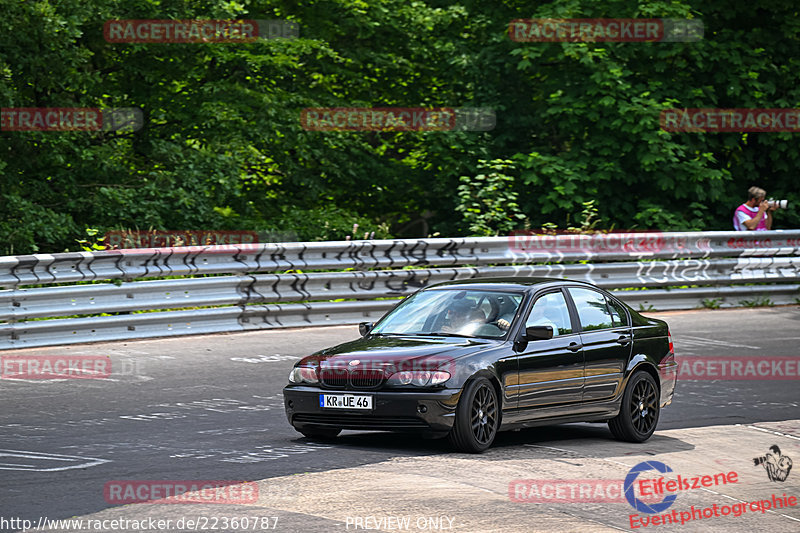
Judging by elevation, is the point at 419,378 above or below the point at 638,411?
above

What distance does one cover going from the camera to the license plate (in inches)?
374

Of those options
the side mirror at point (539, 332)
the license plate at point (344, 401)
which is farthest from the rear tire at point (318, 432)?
the side mirror at point (539, 332)

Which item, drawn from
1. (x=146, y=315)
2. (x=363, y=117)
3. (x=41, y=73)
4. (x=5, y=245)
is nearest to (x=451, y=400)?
(x=146, y=315)

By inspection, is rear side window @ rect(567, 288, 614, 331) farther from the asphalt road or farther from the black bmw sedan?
the asphalt road

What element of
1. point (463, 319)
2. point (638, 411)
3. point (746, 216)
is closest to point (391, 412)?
point (463, 319)

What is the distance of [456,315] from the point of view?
10539 mm

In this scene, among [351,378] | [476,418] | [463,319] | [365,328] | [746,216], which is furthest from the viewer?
[746,216]

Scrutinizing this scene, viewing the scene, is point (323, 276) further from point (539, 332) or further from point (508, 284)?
point (539, 332)

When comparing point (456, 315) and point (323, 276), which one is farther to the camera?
point (323, 276)

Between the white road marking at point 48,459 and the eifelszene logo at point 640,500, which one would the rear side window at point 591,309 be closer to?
the eifelszene logo at point 640,500

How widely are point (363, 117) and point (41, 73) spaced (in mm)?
8945

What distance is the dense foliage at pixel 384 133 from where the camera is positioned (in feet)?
76.8

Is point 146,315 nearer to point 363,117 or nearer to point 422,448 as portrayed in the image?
point 422,448

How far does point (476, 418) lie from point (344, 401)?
3.30ft
